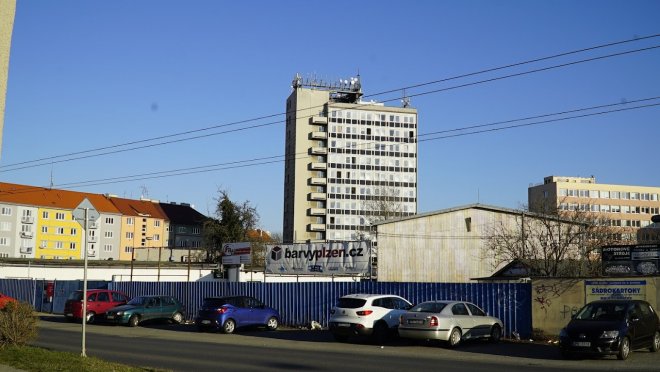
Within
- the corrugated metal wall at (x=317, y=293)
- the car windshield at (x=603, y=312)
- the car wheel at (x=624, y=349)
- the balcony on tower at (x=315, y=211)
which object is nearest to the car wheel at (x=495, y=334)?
the corrugated metal wall at (x=317, y=293)

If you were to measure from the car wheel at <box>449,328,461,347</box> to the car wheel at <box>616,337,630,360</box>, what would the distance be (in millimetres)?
4981

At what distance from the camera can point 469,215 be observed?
47094 millimetres

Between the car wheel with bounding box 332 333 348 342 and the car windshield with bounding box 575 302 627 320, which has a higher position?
the car windshield with bounding box 575 302 627 320

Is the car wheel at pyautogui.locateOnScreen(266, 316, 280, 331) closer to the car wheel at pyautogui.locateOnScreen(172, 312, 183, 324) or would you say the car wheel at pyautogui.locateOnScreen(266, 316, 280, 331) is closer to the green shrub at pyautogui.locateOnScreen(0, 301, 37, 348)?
the car wheel at pyautogui.locateOnScreen(172, 312, 183, 324)

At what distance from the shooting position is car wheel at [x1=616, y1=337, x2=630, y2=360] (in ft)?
58.7

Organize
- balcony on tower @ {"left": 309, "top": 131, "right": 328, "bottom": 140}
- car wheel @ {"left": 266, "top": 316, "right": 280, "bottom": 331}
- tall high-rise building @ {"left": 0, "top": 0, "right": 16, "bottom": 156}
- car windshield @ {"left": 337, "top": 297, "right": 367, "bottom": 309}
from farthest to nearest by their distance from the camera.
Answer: balcony on tower @ {"left": 309, "top": 131, "right": 328, "bottom": 140} → car wheel @ {"left": 266, "top": 316, "right": 280, "bottom": 331} → car windshield @ {"left": 337, "top": 297, "right": 367, "bottom": 309} → tall high-rise building @ {"left": 0, "top": 0, "right": 16, "bottom": 156}

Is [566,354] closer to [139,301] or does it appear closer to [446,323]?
[446,323]

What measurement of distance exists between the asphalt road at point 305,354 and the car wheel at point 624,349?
9.7 inches

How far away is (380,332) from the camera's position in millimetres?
23578

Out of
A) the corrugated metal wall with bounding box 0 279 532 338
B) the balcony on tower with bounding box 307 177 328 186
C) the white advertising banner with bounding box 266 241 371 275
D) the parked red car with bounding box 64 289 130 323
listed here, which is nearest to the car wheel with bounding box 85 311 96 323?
Answer: the parked red car with bounding box 64 289 130 323

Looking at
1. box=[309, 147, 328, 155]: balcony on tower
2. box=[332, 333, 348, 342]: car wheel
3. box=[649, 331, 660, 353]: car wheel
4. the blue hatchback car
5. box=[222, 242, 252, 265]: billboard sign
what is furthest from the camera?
box=[309, 147, 328, 155]: balcony on tower

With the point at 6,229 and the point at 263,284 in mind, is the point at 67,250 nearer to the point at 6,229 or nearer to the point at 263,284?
the point at 6,229

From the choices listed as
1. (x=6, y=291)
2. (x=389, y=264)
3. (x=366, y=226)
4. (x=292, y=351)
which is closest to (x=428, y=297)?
(x=292, y=351)

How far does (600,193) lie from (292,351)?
12305 centimetres
